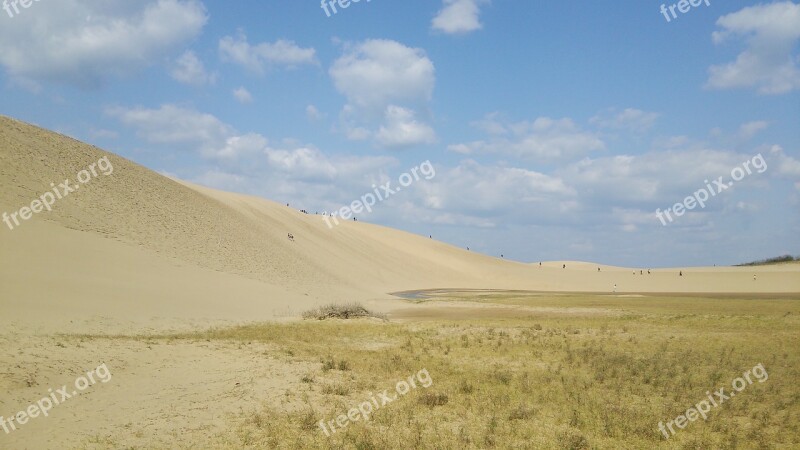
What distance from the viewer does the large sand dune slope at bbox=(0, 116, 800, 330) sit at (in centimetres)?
2966

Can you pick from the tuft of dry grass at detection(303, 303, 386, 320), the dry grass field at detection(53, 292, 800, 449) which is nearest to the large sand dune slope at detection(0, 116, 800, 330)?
the tuft of dry grass at detection(303, 303, 386, 320)

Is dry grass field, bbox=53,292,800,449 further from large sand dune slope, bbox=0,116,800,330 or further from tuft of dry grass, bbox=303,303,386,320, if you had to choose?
large sand dune slope, bbox=0,116,800,330

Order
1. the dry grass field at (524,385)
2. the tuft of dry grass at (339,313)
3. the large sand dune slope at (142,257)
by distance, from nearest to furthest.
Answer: the dry grass field at (524,385) → the large sand dune slope at (142,257) → the tuft of dry grass at (339,313)

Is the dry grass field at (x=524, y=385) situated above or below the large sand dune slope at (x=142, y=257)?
below

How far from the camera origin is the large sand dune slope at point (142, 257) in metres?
29.7

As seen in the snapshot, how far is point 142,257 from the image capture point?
42.5 metres

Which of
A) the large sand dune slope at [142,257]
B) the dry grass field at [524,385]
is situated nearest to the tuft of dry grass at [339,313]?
the large sand dune slope at [142,257]

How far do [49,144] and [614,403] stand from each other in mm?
52144

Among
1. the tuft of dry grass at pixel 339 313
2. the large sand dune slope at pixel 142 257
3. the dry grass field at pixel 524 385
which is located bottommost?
the dry grass field at pixel 524 385

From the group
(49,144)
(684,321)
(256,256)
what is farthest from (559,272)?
(49,144)

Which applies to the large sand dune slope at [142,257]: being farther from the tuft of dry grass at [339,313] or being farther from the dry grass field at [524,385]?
the dry grass field at [524,385]

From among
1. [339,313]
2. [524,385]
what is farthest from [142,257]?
[524,385]

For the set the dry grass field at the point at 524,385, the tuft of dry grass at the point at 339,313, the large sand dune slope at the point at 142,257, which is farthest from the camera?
the tuft of dry grass at the point at 339,313

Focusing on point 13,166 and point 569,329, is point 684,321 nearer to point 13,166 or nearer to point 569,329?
point 569,329
